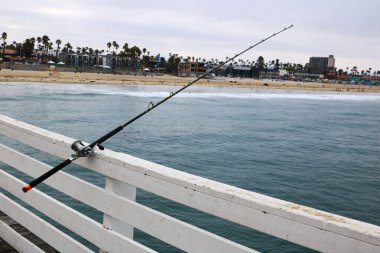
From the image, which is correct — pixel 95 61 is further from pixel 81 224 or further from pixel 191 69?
pixel 81 224

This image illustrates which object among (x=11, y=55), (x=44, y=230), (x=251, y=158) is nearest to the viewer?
(x=44, y=230)

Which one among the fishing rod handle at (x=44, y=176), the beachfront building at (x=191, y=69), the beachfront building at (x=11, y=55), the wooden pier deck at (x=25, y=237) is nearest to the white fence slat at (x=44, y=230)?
the wooden pier deck at (x=25, y=237)

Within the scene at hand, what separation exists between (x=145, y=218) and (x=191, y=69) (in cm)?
16045

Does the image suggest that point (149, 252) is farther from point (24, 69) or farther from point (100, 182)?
point (24, 69)

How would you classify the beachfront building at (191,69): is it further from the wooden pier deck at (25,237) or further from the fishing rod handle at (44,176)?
the fishing rod handle at (44,176)

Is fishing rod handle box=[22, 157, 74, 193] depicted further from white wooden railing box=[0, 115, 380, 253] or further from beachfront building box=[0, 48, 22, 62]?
beachfront building box=[0, 48, 22, 62]

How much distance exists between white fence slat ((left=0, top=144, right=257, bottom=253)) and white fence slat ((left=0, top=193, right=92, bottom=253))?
286 mm

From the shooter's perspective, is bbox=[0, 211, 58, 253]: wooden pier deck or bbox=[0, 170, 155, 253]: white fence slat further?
bbox=[0, 211, 58, 253]: wooden pier deck

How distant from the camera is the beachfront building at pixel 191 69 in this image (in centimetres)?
15150

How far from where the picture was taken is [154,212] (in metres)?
1.96

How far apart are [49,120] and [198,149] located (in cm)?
1183

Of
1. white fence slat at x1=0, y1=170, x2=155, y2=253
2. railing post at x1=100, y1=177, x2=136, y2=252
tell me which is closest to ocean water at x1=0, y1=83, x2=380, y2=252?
white fence slat at x1=0, y1=170, x2=155, y2=253

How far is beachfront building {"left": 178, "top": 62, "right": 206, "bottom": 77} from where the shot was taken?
15150cm

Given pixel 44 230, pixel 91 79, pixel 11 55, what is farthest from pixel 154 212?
pixel 11 55
